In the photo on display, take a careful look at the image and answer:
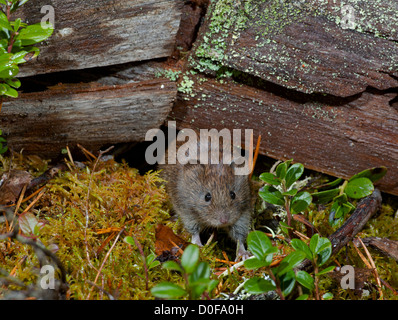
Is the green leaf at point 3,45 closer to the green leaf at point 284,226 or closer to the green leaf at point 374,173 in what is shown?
the green leaf at point 284,226

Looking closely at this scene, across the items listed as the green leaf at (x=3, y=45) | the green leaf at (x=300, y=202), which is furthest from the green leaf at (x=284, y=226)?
the green leaf at (x=3, y=45)

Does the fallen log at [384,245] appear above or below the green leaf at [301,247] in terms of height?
below

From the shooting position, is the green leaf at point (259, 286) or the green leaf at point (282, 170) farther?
the green leaf at point (282, 170)

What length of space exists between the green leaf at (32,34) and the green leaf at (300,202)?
7.84 feet

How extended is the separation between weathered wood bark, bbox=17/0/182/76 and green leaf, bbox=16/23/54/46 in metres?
0.52

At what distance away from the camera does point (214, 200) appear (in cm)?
383

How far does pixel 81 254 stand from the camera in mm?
3273

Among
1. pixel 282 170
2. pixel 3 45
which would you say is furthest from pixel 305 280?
pixel 3 45

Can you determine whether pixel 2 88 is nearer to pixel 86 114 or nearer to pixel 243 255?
pixel 86 114

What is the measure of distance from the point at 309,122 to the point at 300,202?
3.39 ft

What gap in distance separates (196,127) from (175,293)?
7.30 feet

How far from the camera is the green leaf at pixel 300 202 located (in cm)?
318

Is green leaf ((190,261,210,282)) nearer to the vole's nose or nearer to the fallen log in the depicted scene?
the vole's nose

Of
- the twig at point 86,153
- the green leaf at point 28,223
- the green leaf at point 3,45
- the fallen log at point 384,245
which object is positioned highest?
the green leaf at point 3,45
